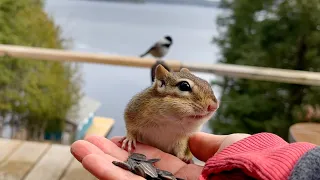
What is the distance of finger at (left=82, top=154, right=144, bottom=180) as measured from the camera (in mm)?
782

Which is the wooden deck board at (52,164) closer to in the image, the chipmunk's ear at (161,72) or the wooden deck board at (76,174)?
the wooden deck board at (76,174)

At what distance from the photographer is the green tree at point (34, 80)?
2701 millimetres

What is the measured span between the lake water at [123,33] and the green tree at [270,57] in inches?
9.5

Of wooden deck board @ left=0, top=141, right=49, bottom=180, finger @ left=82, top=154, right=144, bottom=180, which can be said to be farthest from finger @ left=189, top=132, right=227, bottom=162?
wooden deck board @ left=0, top=141, right=49, bottom=180

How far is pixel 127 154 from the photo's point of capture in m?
0.99

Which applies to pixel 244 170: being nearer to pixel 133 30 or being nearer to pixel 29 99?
pixel 29 99

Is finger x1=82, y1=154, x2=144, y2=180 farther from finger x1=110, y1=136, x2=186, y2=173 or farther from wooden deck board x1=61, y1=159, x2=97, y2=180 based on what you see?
wooden deck board x1=61, y1=159, x2=97, y2=180

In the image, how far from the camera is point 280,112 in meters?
2.50

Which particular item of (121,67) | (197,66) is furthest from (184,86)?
(121,67)

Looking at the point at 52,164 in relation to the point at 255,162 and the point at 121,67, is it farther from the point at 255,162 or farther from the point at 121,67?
the point at 255,162

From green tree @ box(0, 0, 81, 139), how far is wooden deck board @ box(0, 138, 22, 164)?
0.32m

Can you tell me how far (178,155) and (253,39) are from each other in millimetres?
1607

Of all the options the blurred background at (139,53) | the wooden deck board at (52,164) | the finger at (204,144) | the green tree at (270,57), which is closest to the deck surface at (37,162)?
the wooden deck board at (52,164)

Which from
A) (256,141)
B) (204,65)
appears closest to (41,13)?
(204,65)
